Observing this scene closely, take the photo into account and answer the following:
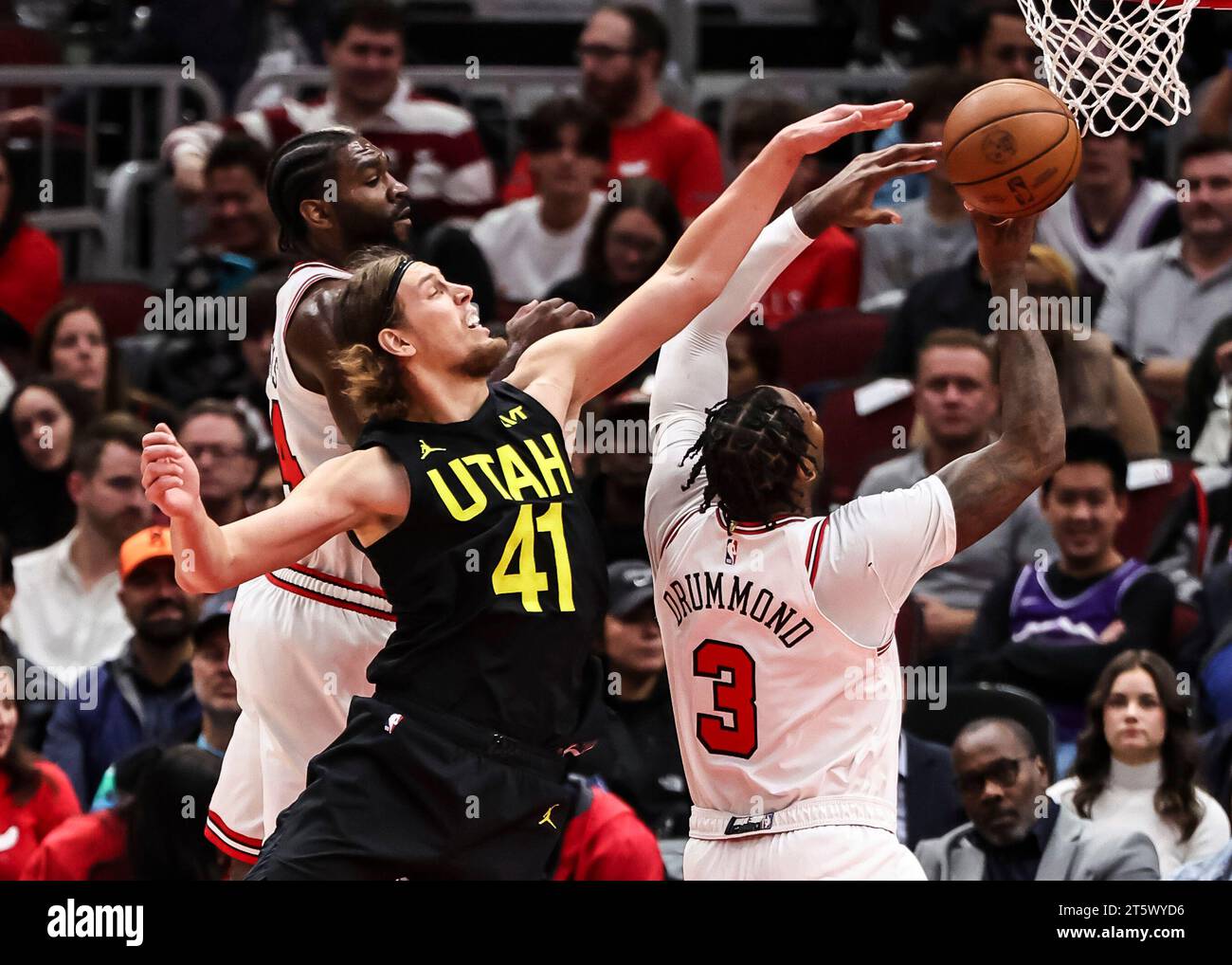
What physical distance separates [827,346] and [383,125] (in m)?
2.14

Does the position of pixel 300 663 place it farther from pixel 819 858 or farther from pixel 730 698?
pixel 819 858

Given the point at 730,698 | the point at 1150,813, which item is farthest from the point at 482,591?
the point at 1150,813

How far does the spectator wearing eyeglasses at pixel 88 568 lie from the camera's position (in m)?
8.21

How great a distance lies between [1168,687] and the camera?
6.92 metres

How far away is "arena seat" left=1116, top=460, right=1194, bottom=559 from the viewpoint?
8250 mm

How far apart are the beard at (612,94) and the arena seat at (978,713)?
345cm

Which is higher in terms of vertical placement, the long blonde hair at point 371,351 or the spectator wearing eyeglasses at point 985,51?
the spectator wearing eyeglasses at point 985,51

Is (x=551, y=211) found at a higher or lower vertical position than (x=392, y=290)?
higher

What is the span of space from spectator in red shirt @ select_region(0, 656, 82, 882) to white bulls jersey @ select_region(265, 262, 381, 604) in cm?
217

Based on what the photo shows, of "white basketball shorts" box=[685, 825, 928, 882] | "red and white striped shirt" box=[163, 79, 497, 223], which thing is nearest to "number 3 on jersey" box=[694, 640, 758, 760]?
"white basketball shorts" box=[685, 825, 928, 882]

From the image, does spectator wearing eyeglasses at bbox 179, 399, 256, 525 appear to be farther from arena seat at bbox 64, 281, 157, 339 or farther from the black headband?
the black headband

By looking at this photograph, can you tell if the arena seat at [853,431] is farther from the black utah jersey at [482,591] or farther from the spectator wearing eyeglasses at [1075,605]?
the black utah jersey at [482,591]

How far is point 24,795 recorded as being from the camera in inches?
283

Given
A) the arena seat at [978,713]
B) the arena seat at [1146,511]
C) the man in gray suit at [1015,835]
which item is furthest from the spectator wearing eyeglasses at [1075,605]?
the man in gray suit at [1015,835]
